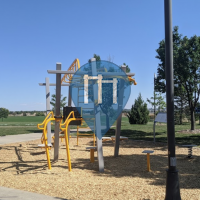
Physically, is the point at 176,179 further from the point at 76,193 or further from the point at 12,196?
the point at 12,196

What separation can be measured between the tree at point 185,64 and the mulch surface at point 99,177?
8685mm

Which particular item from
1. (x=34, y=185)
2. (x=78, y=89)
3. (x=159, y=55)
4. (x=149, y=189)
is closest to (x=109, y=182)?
(x=149, y=189)

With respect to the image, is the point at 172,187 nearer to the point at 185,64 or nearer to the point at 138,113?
the point at 185,64

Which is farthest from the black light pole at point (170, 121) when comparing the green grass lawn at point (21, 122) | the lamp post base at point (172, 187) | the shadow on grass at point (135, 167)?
the green grass lawn at point (21, 122)

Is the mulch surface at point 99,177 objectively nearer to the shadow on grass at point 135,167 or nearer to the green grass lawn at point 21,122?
the shadow on grass at point 135,167

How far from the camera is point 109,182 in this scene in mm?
5930

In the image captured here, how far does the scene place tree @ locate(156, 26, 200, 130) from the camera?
669 inches

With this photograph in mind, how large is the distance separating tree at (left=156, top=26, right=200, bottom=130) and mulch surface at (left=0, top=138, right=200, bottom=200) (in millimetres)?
8685

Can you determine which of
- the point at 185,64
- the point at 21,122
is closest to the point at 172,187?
the point at 185,64

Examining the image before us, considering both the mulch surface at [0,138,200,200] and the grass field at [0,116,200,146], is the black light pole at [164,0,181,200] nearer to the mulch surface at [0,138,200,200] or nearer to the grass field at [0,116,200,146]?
the mulch surface at [0,138,200,200]

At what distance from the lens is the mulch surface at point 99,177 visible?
511 cm

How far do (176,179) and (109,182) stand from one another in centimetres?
199

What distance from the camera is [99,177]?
6488 mm

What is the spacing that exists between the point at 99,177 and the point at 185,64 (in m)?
12.5
